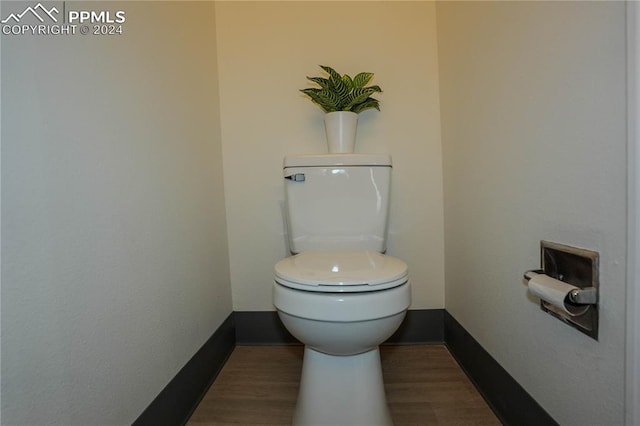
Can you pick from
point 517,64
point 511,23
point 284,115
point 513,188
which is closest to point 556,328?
point 513,188

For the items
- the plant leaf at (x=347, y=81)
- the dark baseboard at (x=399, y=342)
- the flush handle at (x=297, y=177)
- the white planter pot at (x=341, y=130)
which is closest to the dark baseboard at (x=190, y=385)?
the dark baseboard at (x=399, y=342)

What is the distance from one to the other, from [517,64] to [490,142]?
217mm

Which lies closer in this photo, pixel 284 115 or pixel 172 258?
pixel 172 258

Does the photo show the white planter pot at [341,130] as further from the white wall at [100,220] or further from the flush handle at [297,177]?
the white wall at [100,220]

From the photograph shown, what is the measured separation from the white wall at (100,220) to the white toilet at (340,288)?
348 mm

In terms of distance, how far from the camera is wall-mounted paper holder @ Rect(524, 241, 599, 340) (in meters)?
0.53

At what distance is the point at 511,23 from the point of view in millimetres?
759

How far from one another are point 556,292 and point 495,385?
19.3 inches

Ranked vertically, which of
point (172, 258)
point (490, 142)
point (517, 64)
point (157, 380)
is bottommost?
point (157, 380)

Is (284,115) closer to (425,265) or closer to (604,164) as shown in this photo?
(425,265)

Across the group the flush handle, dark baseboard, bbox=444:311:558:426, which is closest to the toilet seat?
the flush handle

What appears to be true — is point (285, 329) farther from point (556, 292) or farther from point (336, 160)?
point (556, 292)

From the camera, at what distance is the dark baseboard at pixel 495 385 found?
2.35 ft

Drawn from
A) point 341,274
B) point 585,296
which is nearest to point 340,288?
point 341,274
